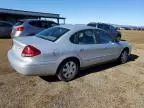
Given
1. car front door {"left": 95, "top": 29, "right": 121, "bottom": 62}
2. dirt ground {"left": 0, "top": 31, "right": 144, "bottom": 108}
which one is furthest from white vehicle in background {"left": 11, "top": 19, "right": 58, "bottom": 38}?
car front door {"left": 95, "top": 29, "right": 121, "bottom": 62}

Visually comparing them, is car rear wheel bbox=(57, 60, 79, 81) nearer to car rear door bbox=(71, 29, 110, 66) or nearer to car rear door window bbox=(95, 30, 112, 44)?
car rear door bbox=(71, 29, 110, 66)

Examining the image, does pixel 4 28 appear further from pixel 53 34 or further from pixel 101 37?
pixel 53 34

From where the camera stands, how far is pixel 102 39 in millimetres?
7598

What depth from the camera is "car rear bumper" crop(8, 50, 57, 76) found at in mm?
5559

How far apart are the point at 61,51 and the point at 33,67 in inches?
36.1

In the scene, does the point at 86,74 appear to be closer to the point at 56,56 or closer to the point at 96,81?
the point at 96,81

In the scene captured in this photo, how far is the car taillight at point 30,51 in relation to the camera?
18.4 feet

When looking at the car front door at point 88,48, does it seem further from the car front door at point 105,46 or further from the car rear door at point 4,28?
the car rear door at point 4,28

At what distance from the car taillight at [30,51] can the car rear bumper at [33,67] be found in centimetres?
21

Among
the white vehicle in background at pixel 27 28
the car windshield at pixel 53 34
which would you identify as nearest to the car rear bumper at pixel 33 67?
the car windshield at pixel 53 34

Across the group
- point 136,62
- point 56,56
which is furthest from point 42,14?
point 56,56

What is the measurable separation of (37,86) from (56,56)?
37.5 inches

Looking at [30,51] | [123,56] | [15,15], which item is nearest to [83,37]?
[30,51]

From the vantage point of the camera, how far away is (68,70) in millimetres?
6398
